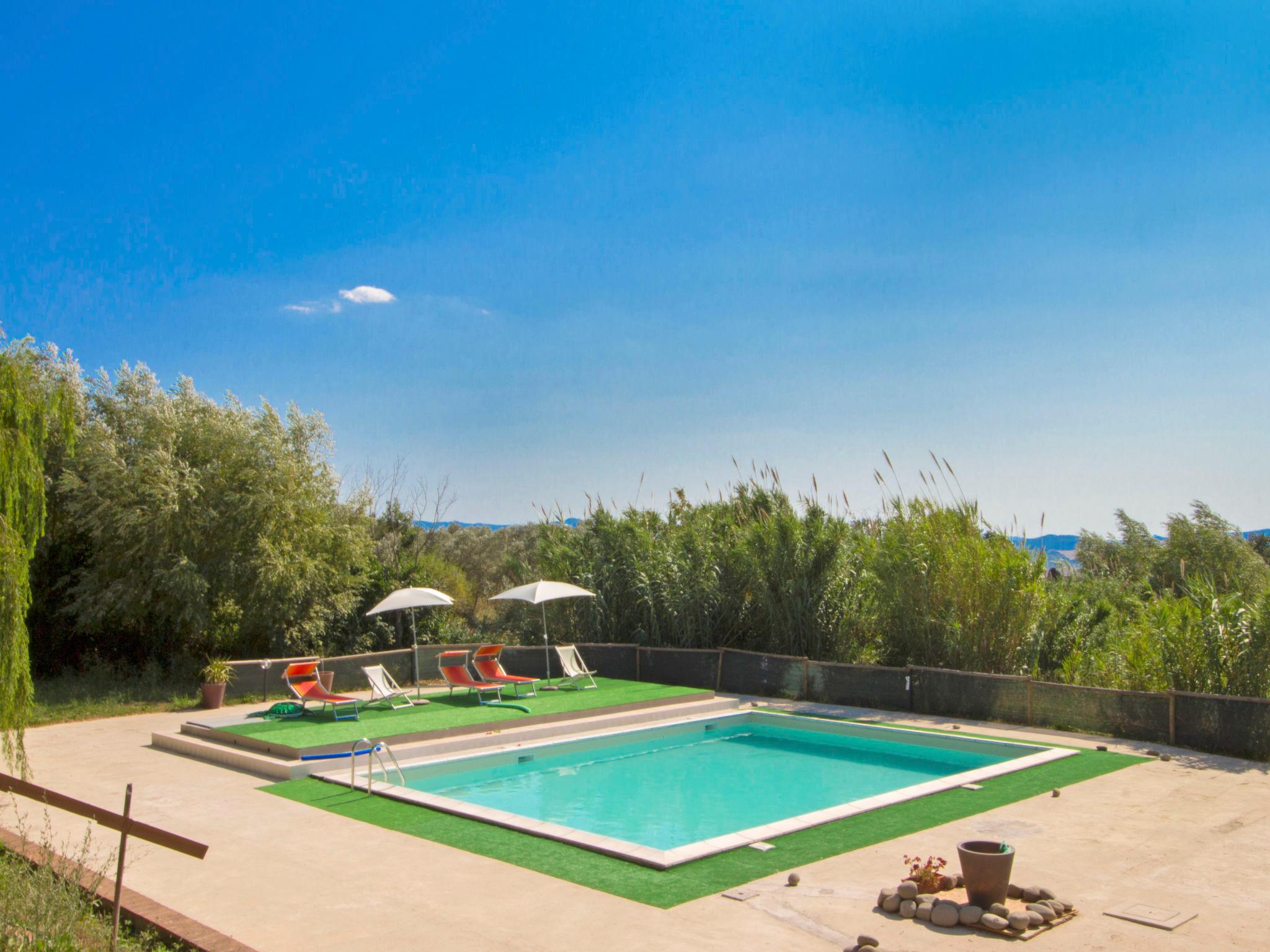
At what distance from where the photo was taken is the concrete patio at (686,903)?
4.79 meters

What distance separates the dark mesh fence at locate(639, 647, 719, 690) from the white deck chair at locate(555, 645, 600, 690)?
3.38 ft

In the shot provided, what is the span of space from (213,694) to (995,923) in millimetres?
11995

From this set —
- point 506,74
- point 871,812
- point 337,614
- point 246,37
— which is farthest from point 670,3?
point 337,614

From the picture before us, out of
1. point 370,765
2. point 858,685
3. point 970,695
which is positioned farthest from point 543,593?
point 370,765

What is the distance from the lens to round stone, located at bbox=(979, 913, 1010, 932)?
479 cm

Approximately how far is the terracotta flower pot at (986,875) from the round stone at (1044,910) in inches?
6.1

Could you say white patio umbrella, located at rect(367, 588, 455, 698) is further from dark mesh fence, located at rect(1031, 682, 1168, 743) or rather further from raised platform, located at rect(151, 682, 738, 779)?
dark mesh fence, located at rect(1031, 682, 1168, 743)

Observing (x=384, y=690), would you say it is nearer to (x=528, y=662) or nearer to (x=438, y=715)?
(x=438, y=715)

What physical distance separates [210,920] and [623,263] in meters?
15.4

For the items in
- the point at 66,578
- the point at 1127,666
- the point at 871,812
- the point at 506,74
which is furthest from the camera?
the point at 66,578

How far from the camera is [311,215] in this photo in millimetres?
16578

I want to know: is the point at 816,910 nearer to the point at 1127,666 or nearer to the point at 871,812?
the point at 871,812

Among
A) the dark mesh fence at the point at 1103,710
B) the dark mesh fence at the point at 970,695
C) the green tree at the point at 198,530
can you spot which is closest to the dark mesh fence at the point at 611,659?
the green tree at the point at 198,530

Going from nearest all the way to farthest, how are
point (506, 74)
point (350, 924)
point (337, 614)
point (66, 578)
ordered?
1. point (350, 924)
2. point (506, 74)
3. point (66, 578)
4. point (337, 614)
